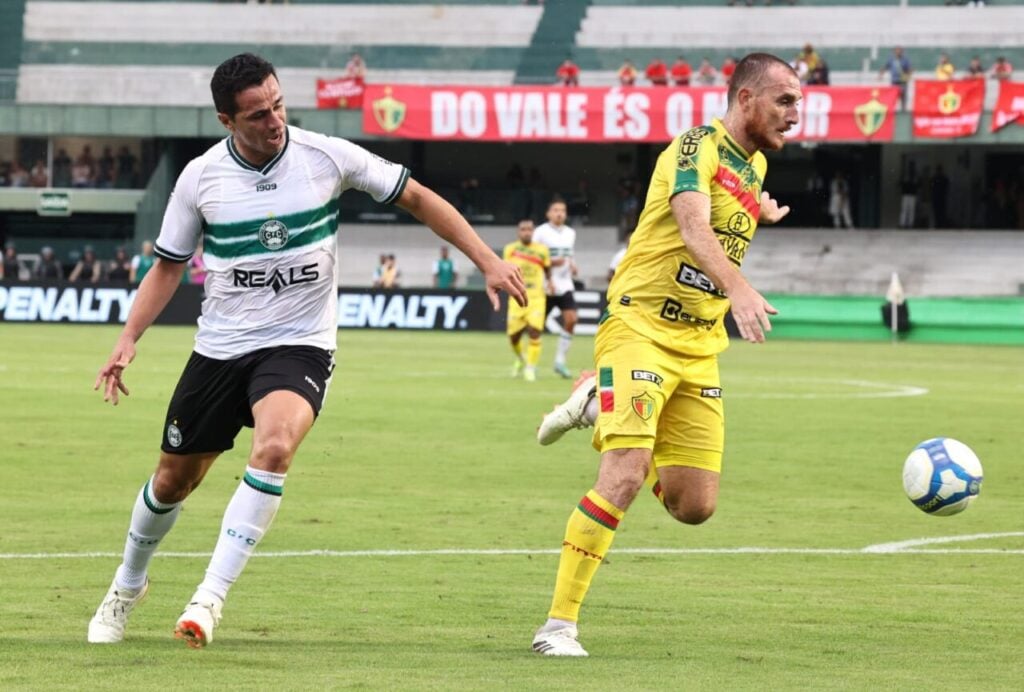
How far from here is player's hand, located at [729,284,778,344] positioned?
256 inches

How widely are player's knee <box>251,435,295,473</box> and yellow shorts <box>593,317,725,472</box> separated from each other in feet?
4.13

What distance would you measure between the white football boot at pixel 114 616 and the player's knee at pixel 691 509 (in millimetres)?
2193

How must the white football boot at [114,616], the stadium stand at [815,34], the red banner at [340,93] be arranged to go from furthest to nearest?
the stadium stand at [815,34]
the red banner at [340,93]
the white football boot at [114,616]

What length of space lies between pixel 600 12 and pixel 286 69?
9.32 metres

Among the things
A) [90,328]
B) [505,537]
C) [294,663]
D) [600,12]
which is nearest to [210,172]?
[294,663]

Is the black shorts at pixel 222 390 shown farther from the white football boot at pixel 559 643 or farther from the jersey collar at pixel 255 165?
the white football boot at pixel 559 643

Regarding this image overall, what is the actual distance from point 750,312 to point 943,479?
2271 mm

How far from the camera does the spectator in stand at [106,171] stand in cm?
5322

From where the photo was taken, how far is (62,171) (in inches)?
2103

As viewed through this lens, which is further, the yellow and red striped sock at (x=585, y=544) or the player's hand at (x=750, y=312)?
the yellow and red striped sock at (x=585, y=544)

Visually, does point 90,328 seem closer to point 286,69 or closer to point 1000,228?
point 286,69

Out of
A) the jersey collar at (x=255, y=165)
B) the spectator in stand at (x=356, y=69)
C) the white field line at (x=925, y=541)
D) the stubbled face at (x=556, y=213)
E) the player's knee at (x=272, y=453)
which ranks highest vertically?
the jersey collar at (x=255, y=165)

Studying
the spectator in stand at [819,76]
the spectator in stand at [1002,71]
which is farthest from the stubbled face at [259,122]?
the spectator in stand at [1002,71]

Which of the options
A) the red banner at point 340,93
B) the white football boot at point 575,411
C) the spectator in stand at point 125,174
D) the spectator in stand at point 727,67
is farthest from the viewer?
the spectator in stand at point 125,174
